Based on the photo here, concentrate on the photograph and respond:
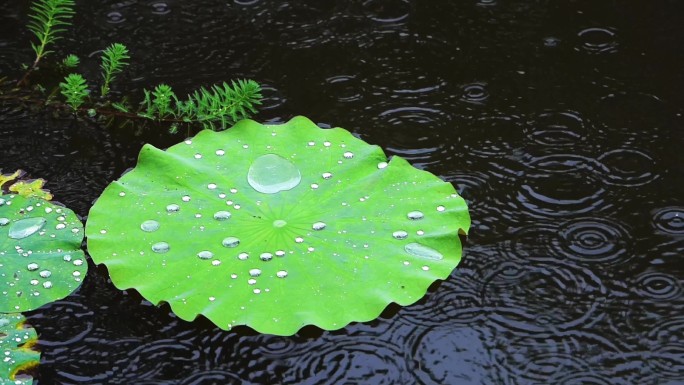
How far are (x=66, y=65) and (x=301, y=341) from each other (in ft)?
4.19

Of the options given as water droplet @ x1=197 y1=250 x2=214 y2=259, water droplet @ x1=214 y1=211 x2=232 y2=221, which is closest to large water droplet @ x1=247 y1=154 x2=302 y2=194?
water droplet @ x1=214 y1=211 x2=232 y2=221

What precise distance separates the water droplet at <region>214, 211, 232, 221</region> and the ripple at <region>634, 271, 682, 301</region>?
95 centimetres

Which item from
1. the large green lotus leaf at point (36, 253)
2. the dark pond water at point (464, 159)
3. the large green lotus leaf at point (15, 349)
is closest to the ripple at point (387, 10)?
the dark pond water at point (464, 159)

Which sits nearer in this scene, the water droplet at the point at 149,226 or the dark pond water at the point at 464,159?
the dark pond water at the point at 464,159

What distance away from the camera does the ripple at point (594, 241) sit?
2.00m

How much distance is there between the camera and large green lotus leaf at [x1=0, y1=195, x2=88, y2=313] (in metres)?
1.85

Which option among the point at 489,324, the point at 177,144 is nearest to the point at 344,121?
the point at 177,144

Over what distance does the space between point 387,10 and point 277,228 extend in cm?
117

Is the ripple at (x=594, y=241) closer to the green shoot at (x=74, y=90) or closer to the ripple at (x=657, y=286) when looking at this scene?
the ripple at (x=657, y=286)

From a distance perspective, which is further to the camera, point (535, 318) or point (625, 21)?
point (625, 21)

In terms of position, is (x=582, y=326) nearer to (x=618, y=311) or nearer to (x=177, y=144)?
(x=618, y=311)

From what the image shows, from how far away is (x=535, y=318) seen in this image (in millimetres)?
1869

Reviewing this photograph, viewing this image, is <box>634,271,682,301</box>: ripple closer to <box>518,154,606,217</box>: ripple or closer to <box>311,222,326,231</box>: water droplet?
<box>518,154,606,217</box>: ripple

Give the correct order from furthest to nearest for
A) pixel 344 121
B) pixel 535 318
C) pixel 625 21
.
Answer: pixel 625 21
pixel 344 121
pixel 535 318
